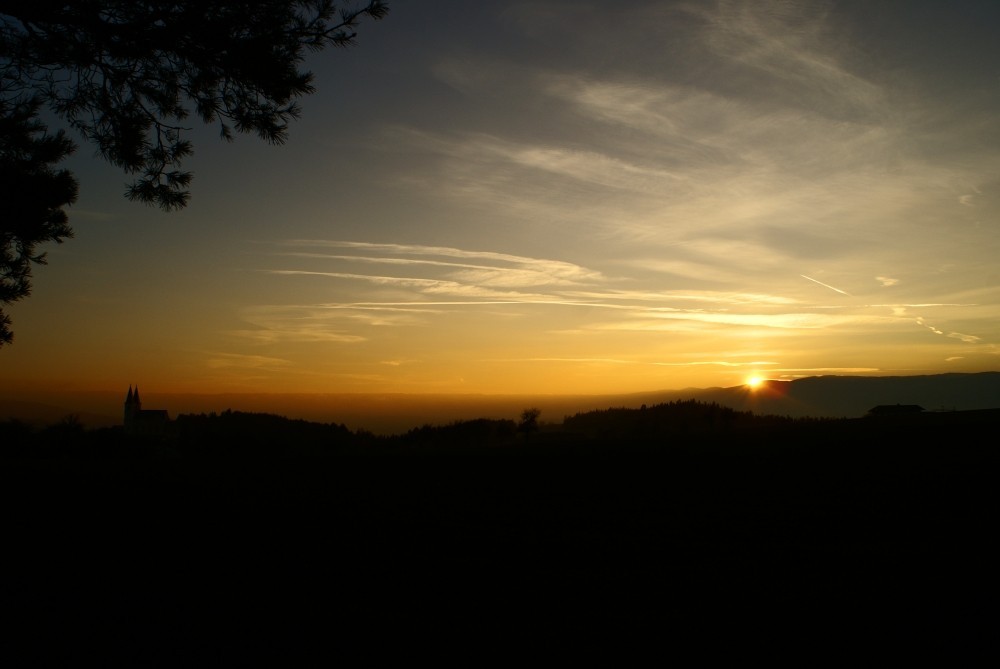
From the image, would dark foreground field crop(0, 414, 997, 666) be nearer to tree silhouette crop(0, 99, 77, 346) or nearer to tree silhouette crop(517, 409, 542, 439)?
tree silhouette crop(0, 99, 77, 346)

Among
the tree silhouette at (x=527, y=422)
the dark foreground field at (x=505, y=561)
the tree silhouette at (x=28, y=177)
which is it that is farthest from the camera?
the tree silhouette at (x=527, y=422)

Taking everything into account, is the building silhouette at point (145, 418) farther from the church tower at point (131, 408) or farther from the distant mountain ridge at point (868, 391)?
the distant mountain ridge at point (868, 391)

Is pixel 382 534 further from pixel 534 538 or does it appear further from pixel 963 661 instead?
pixel 963 661

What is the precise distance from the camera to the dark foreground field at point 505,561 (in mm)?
5137

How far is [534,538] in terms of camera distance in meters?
7.95

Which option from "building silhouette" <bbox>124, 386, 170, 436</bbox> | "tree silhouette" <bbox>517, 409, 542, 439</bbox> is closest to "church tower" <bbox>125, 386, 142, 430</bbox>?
"building silhouette" <bbox>124, 386, 170, 436</bbox>

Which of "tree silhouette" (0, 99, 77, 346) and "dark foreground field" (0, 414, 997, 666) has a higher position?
"tree silhouette" (0, 99, 77, 346)

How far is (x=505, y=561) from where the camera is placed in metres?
7.02

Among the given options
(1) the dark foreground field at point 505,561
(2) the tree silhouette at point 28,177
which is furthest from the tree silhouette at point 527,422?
(2) the tree silhouette at point 28,177

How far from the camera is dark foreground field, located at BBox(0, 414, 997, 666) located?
5.14m

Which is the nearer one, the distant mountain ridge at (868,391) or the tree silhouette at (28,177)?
the tree silhouette at (28,177)

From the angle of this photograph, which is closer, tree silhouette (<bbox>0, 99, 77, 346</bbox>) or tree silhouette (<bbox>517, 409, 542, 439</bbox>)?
tree silhouette (<bbox>0, 99, 77, 346</bbox>)

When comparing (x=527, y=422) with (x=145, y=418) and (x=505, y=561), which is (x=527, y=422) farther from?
(x=145, y=418)

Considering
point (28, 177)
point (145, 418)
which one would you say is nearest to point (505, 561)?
point (28, 177)
